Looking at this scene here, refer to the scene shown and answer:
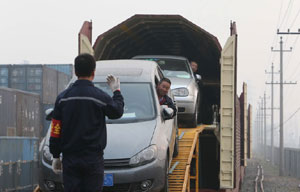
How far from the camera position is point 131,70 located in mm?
8594

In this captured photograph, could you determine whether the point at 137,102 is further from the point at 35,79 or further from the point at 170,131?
the point at 35,79

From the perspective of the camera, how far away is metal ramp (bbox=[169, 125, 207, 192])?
7926 mm

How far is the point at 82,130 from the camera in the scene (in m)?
4.41

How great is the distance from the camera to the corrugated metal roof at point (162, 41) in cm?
1227

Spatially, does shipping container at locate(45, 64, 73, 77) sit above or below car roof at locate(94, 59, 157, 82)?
above

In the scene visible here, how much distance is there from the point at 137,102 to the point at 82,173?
3639mm

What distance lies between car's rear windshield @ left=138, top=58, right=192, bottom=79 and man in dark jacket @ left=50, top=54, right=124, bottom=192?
277 inches

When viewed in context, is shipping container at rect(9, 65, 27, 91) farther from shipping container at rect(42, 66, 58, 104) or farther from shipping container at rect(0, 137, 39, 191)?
shipping container at rect(0, 137, 39, 191)

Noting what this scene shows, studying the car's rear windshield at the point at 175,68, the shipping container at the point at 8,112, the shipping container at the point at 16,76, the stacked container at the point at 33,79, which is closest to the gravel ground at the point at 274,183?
the shipping container at the point at 8,112

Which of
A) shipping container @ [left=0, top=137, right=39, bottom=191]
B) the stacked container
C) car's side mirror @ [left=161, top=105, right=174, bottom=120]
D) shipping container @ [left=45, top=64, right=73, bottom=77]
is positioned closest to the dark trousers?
car's side mirror @ [left=161, top=105, right=174, bottom=120]

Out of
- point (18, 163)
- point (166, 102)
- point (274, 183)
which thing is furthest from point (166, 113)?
point (274, 183)

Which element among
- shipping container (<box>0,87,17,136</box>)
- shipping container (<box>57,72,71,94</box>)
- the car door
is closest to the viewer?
the car door

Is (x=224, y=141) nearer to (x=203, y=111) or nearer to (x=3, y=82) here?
(x=203, y=111)

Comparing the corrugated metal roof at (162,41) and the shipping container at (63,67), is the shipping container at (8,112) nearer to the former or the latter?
the shipping container at (63,67)
